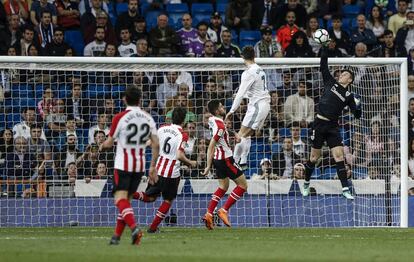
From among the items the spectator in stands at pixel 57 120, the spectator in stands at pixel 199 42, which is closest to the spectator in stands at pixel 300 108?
the spectator in stands at pixel 199 42

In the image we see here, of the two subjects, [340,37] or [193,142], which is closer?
[193,142]

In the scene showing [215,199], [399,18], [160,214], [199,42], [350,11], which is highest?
[350,11]

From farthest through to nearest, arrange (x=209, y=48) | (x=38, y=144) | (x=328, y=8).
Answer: (x=328, y=8) < (x=209, y=48) < (x=38, y=144)

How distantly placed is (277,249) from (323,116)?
20.7 ft

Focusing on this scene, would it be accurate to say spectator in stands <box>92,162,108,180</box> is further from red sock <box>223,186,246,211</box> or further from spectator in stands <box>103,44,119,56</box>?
spectator in stands <box>103,44,119,56</box>

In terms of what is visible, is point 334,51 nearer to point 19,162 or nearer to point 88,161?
point 88,161

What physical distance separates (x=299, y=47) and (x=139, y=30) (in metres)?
3.73

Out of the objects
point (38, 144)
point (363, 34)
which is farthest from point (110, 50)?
point (363, 34)

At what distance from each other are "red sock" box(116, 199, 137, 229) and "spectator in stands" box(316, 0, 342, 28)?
14.6m

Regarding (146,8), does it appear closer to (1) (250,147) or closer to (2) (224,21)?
(2) (224,21)

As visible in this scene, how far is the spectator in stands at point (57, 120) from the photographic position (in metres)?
21.5

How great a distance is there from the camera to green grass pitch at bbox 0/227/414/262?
13.1 metres

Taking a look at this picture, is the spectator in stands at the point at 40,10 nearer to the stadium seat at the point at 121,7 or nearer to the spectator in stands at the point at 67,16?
the spectator in stands at the point at 67,16

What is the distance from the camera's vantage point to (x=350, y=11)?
95.1 ft
